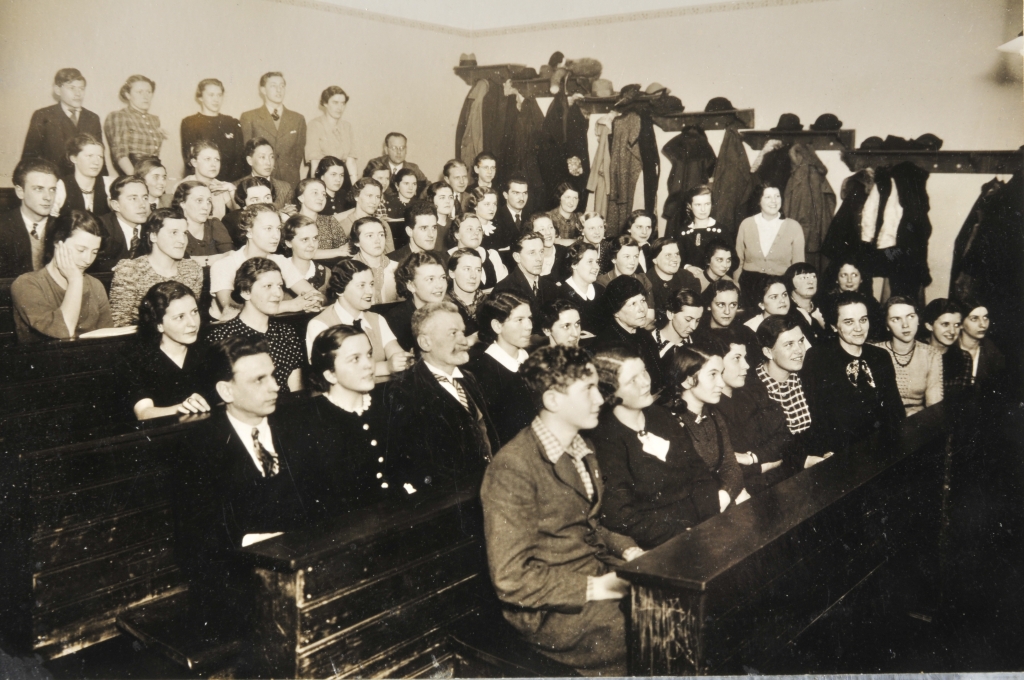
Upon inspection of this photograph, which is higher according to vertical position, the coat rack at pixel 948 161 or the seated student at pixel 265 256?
the coat rack at pixel 948 161

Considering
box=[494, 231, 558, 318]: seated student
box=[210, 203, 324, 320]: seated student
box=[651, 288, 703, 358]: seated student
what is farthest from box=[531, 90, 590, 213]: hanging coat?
box=[210, 203, 324, 320]: seated student

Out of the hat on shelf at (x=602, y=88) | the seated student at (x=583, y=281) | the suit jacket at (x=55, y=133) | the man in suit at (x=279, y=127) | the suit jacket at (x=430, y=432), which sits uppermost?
the hat on shelf at (x=602, y=88)

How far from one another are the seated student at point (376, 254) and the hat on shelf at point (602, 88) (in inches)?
67.0

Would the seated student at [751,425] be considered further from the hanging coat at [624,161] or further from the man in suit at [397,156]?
the man in suit at [397,156]

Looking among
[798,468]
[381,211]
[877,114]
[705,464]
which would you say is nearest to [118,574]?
[705,464]

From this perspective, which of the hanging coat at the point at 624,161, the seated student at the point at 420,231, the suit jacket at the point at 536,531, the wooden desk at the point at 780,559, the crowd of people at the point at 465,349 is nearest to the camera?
the wooden desk at the point at 780,559

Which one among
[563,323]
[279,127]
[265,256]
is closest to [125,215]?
[265,256]

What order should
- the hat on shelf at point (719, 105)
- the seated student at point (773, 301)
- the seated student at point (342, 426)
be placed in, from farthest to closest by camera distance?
1. the hat on shelf at point (719, 105)
2. the seated student at point (773, 301)
3. the seated student at point (342, 426)

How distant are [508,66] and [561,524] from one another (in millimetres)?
3171

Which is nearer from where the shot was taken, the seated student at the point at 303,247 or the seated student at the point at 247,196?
the seated student at the point at 303,247

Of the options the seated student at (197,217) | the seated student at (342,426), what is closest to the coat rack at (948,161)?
the seated student at (342,426)

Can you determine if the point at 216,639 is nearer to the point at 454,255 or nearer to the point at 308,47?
the point at 454,255

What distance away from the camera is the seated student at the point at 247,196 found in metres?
3.96

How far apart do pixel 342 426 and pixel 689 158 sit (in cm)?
357
